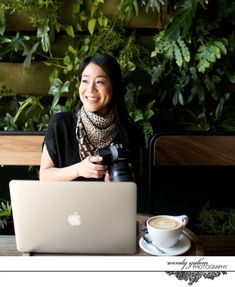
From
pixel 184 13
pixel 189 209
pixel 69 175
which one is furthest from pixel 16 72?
pixel 189 209

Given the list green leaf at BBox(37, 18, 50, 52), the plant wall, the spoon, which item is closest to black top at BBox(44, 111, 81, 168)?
the spoon

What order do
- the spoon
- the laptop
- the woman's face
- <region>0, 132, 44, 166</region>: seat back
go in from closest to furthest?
the laptop < the spoon < the woman's face < <region>0, 132, 44, 166</region>: seat back

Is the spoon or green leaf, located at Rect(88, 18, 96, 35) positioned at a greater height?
green leaf, located at Rect(88, 18, 96, 35)

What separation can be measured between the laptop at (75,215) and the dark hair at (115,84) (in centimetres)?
53

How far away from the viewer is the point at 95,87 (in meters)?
1.46

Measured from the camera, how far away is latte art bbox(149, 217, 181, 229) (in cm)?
114

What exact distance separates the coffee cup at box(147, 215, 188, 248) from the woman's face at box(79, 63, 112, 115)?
0.51 meters

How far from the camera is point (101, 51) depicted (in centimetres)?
223

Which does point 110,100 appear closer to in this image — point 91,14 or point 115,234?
point 115,234

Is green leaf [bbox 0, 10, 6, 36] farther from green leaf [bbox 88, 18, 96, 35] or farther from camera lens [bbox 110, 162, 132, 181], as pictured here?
camera lens [bbox 110, 162, 132, 181]

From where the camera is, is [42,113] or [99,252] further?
[42,113]

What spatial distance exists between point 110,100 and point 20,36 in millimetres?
1055

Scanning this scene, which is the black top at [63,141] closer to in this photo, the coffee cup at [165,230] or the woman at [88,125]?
the woman at [88,125]

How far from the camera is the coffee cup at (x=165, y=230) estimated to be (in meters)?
1.09
